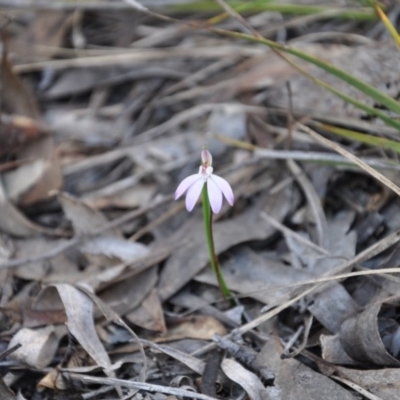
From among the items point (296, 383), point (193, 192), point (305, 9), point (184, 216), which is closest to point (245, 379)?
point (296, 383)

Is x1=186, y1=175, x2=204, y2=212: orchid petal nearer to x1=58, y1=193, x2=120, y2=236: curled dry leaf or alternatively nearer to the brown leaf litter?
the brown leaf litter

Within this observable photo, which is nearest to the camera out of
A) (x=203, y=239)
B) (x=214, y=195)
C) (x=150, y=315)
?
(x=214, y=195)

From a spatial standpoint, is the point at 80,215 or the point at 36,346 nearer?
the point at 36,346

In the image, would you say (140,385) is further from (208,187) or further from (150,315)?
(208,187)

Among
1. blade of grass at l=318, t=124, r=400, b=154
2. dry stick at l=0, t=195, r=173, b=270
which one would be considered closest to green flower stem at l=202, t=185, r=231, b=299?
dry stick at l=0, t=195, r=173, b=270

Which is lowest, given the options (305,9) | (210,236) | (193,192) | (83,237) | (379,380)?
(83,237)

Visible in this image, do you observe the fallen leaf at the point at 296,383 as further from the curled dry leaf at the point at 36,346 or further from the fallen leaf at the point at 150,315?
the curled dry leaf at the point at 36,346
